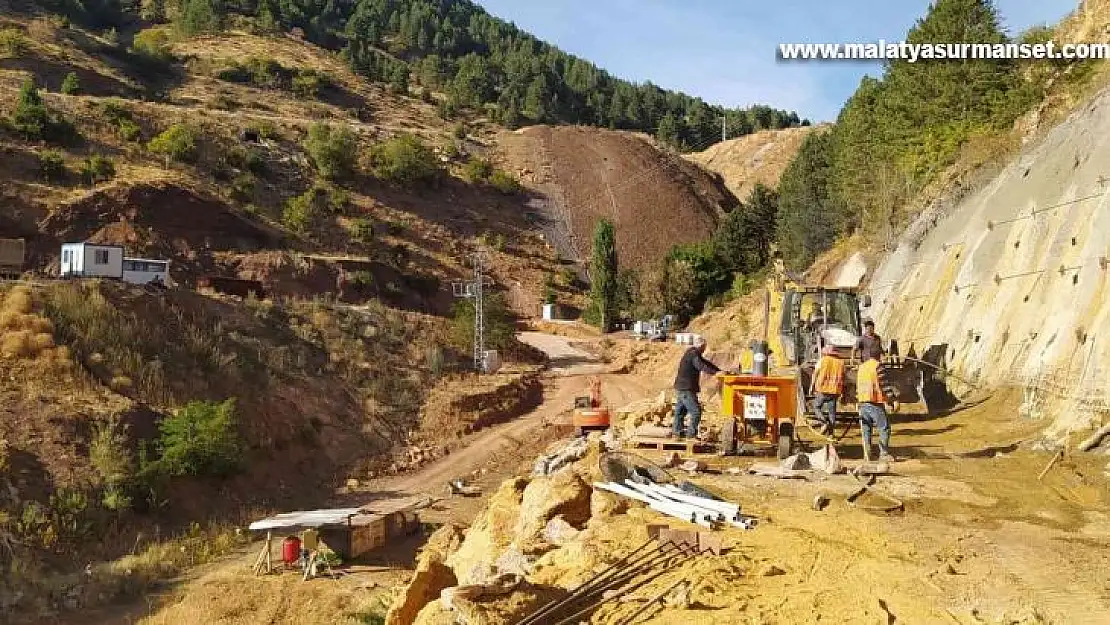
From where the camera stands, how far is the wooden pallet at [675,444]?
1127cm

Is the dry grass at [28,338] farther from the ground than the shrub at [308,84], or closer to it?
closer to it

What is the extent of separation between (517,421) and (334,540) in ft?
43.5

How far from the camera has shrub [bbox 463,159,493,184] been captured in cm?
6412

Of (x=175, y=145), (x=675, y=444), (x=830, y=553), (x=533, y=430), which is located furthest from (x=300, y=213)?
(x=830, y=553)

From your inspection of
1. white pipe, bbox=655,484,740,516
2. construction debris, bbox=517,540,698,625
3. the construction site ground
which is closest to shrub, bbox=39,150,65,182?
the construction site ground

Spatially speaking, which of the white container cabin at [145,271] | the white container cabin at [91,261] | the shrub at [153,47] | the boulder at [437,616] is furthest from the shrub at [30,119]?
the boulder at [437,616]

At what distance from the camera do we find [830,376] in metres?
11.4

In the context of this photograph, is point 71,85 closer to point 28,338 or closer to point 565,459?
point 28,338

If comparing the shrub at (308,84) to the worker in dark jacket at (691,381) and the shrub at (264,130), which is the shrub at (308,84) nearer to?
the shrub at (264,130)

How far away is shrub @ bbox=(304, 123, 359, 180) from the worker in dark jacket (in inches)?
1810

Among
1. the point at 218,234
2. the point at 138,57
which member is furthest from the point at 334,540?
the point at 138,57

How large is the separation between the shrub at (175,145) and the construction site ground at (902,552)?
125 ft

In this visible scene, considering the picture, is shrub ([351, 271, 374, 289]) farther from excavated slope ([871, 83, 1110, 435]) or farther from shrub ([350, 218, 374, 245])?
excavated slope ([871, 83, 1110, 435])

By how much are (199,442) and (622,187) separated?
193 feet
